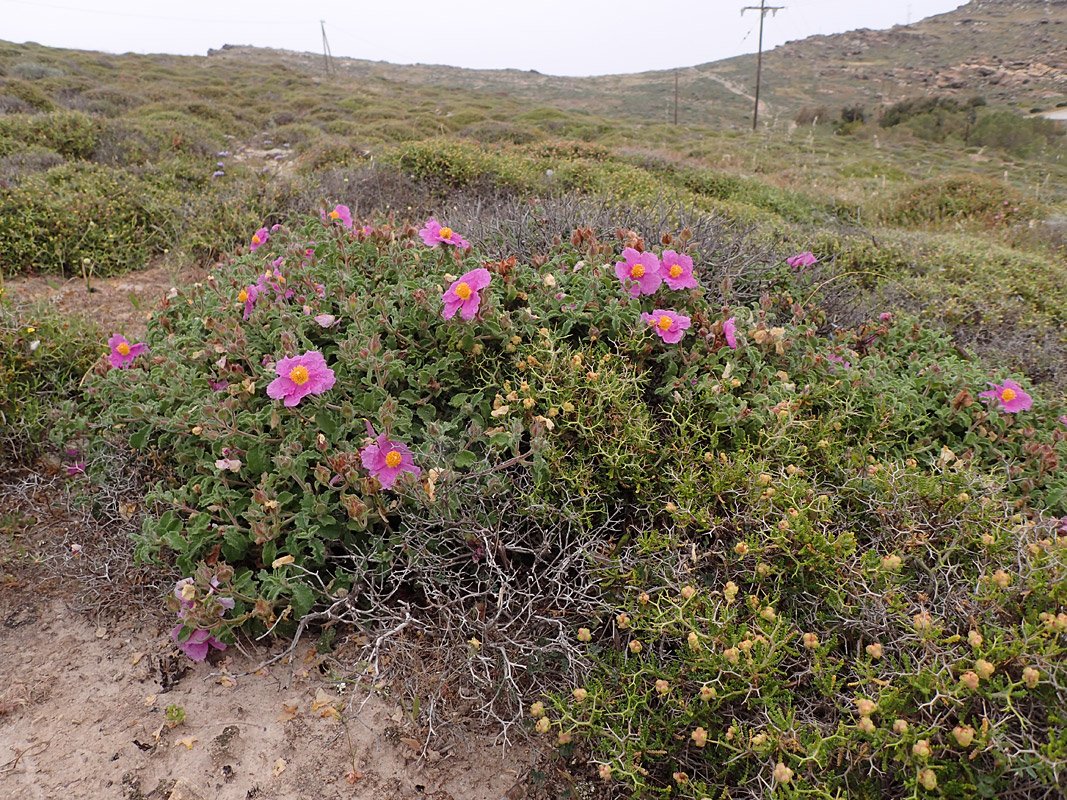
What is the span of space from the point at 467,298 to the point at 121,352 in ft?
5.03

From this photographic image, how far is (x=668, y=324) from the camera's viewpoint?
2.20m

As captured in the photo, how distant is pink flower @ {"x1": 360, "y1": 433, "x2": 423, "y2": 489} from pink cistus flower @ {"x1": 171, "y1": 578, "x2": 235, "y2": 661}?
553 millimetres

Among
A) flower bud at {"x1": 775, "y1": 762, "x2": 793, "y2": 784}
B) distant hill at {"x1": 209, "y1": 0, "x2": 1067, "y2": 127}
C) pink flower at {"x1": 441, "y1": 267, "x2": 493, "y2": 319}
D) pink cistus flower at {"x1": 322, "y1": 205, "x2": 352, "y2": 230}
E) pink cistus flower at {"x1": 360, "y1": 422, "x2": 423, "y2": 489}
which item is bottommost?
flower bud at {"x1": 775, "y1": 762, "x2": 793, "y2": 784}

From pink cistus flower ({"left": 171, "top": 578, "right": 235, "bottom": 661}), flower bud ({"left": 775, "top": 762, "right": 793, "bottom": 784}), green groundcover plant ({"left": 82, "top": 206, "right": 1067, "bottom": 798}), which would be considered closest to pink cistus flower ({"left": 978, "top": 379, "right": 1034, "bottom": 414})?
green groundcover plant ({"left": 82, "top": 206, "right": 1067, "bottom": 798})

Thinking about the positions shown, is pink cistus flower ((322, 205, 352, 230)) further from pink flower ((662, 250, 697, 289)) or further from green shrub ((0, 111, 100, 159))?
green shrub ((0, 111, 100, 159))

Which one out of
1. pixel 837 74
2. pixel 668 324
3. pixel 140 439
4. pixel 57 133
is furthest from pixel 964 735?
pixel 837 74

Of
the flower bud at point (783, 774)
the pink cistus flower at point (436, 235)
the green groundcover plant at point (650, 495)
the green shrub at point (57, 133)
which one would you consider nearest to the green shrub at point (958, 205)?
the green groundcover plant at point (650, 495)

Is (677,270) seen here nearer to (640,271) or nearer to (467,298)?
(640,271)

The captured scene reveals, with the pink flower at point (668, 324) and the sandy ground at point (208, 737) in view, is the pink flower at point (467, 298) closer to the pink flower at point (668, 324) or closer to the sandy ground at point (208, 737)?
the pink flower at point (668, 324)

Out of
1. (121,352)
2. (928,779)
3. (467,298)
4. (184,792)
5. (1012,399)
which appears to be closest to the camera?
(928,779)

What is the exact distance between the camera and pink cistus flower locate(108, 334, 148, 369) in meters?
2.49

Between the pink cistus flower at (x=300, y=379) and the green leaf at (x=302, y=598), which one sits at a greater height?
the pink cistus flower at (x=300, y=379)

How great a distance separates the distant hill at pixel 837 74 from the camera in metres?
40.6

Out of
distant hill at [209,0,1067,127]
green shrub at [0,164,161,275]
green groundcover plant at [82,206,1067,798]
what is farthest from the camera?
distant hill at [209,0,1067,127]
